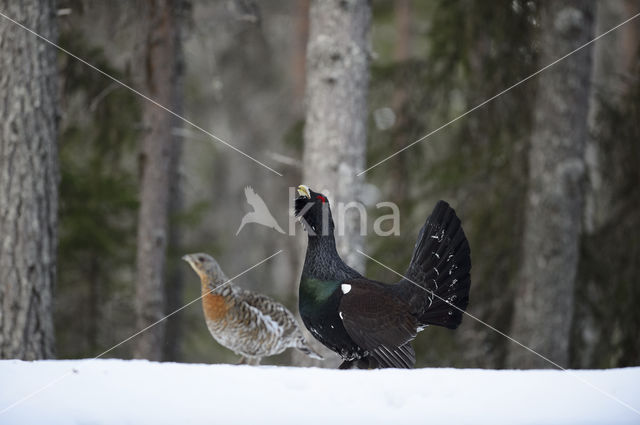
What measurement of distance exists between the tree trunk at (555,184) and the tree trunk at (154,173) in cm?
332

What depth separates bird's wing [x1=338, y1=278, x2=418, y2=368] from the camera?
2.84 m

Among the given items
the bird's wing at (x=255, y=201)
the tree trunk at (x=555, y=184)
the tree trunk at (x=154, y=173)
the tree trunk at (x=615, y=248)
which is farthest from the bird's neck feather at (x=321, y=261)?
the tree trunk at (x=615, y=248)

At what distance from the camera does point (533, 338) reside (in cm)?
575

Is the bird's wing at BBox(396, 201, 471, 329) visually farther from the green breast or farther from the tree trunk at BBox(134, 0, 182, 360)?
the tree trunk at BBox(134, 0, 182, 360)

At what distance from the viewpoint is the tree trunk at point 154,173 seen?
18.7ft

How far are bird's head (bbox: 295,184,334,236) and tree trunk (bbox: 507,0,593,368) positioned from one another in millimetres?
3478

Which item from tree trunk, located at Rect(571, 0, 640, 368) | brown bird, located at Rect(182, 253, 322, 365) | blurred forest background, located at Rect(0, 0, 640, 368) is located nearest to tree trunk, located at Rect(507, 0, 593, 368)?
blurred forest background, located at Rect(0, 0, 640, 368)

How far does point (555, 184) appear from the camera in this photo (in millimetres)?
5738

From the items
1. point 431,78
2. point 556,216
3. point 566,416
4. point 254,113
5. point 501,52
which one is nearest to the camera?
point 566,416

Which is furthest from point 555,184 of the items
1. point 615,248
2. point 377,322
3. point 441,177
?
point 377,322

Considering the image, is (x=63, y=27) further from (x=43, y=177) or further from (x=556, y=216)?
(x=556, y=216)

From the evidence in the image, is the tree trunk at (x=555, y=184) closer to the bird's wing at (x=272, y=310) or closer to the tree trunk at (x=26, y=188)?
the bird's wing at (x=272, y=310)

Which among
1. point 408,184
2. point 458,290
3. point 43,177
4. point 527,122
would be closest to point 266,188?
point 408,184

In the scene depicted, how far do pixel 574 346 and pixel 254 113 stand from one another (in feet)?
29.3
